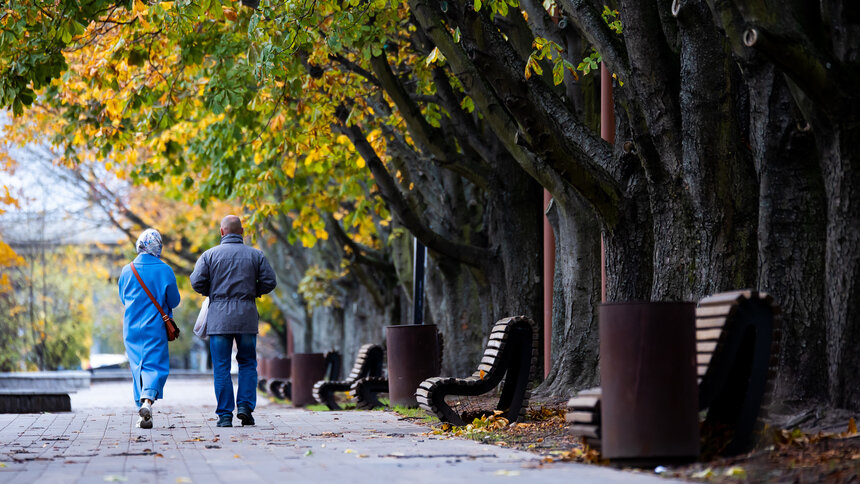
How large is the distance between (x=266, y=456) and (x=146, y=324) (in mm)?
3400

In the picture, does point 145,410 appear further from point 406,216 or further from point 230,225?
point 406,216

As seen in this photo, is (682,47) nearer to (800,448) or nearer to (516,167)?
(800,448)

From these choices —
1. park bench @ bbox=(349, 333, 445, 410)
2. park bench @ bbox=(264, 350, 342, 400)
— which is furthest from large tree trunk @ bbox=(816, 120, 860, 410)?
park bench @ bbox=(264, 350, 342, 400)

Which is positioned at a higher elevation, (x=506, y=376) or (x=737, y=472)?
(x=506, y=376)

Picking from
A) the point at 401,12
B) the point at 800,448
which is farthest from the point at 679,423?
the point at 401,12

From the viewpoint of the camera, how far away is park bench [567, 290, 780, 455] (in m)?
6.47

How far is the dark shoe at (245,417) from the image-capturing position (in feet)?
34.7

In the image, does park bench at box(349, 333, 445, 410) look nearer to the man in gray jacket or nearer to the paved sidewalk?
the paved sidewalk

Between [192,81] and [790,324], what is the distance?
11.5 meters

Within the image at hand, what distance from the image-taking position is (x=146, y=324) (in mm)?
10398

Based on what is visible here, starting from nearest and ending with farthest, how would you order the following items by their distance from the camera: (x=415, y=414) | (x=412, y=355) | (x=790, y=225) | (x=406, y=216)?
(x=790, y=225)
(x=415, y=414)
(x=412, y=355)
(x=406, y=216)

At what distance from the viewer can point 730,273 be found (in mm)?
8586

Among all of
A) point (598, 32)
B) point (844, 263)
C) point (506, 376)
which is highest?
point (598, 32)

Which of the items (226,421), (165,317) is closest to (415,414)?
(226,421)
